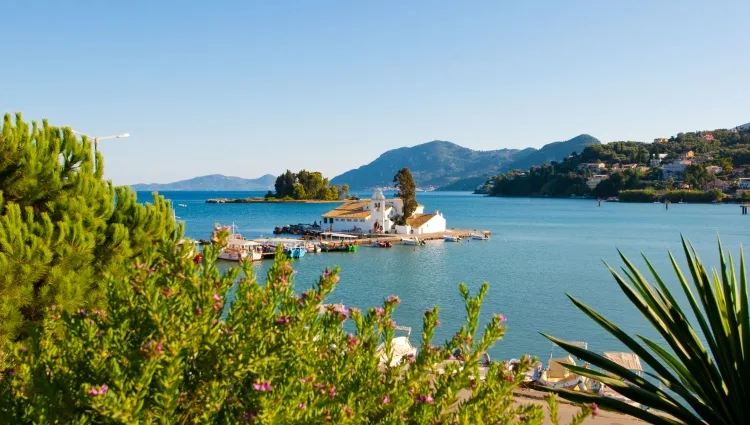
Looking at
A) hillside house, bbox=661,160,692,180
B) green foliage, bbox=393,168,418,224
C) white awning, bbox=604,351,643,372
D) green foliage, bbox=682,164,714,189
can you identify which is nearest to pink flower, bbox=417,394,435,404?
white awning, bbox=604,351,643,372

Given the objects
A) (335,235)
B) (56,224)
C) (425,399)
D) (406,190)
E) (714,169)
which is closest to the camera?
(425,399)

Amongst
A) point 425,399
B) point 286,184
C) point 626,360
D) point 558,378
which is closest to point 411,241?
point 626,360

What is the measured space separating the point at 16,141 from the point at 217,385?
31.0 ft

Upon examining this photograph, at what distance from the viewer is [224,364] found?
10.1ft

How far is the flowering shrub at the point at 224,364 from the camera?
2834mm

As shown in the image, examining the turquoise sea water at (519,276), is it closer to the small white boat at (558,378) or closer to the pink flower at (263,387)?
the small white boat at (558,378)

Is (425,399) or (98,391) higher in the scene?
(98,391)

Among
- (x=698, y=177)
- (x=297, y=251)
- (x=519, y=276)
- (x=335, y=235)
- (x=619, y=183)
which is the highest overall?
(x=698, y=177)

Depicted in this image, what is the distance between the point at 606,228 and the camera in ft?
266

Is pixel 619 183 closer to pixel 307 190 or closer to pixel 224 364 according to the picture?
pixel 307 190

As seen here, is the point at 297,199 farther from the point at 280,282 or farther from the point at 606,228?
the point at 280,282

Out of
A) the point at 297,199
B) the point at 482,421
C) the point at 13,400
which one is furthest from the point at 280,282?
the point at 297,199

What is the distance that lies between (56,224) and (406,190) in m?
53.9

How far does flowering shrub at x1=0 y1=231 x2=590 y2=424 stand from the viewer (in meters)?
2.83
